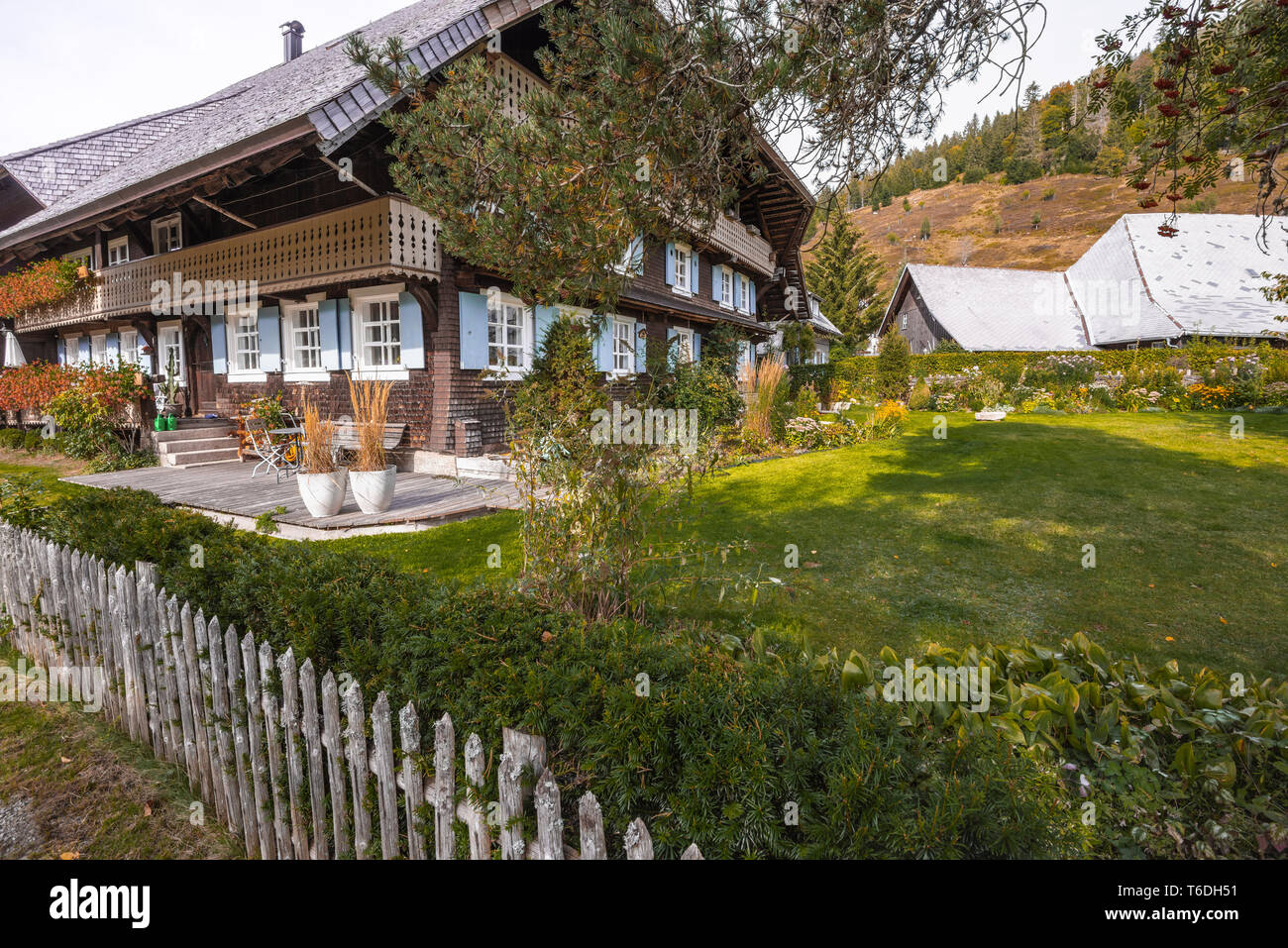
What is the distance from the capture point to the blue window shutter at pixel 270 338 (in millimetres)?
12336

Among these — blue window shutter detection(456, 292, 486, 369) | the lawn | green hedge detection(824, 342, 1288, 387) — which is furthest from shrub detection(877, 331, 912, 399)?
blue window shutter detection(456, 292, 486, 369)

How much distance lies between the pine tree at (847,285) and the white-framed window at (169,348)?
3941 centimetres

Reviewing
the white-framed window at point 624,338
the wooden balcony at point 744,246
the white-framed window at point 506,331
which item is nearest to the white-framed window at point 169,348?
the white-framed window at point 506,331

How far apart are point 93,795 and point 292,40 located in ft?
75.8

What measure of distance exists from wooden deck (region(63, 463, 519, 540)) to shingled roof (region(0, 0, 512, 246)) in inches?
176

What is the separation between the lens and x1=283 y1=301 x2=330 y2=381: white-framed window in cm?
1202

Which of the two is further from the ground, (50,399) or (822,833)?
(50,399)

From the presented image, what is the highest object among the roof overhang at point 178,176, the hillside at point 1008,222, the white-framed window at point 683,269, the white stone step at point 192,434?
the hillside at point 1008,222

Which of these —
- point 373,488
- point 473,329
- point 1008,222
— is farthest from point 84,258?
point 1008,222

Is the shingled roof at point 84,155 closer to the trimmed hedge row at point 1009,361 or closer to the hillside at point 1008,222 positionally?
the trimmed hedge row at point 1009,361
